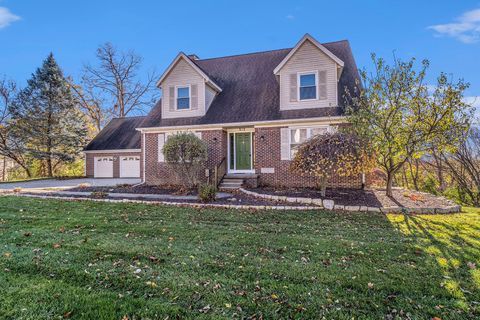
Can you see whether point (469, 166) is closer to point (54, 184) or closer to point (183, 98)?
point (183, 98)

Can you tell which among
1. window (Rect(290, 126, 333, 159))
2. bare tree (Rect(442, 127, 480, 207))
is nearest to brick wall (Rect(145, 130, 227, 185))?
window (Rect(290, 126, 333, 159))

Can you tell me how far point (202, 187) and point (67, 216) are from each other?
12.9 ft

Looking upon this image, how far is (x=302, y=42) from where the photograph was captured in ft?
39.4

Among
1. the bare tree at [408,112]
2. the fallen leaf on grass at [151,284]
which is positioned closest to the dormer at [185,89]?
the bare tree at [408,112]

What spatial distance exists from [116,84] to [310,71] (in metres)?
21.8

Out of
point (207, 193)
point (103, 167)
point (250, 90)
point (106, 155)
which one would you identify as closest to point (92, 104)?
point (106, 155)

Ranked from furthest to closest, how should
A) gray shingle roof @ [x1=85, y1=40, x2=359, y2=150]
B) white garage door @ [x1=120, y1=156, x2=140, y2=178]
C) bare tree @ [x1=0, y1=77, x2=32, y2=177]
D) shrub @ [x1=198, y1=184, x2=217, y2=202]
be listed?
bare tree @ [x1=0, y1=77, x2=32, y2=177]
white garage door @ [x1=120, y1=156, x2=140, y2=178]
gray shingle roof @ [x1=85, y1=40, x2=359, y2=150]
shrub @ [x1=198, y1=184, x2=217, y2=202]

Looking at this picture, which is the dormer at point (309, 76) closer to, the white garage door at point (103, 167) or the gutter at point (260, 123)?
the gutter at point (260, 123)

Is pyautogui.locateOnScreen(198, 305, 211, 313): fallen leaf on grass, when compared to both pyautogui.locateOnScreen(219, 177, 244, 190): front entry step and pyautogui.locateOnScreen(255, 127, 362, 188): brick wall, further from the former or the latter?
pyautogui.locateOnScreen(255, 127, 362, 188): brick wall

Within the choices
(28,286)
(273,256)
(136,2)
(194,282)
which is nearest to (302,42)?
(136,2)

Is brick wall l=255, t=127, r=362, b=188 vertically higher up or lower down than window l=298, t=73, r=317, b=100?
lower down

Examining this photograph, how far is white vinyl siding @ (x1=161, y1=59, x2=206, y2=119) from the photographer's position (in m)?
13.7

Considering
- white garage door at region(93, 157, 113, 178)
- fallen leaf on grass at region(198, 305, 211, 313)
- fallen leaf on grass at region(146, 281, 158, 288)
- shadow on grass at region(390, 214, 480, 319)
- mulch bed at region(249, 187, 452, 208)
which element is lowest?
shadow on grass at region(390, 214, 480, 319)

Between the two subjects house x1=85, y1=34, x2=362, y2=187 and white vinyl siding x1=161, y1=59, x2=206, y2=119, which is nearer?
house x1=85, y1=34, x2=362, y2=187
